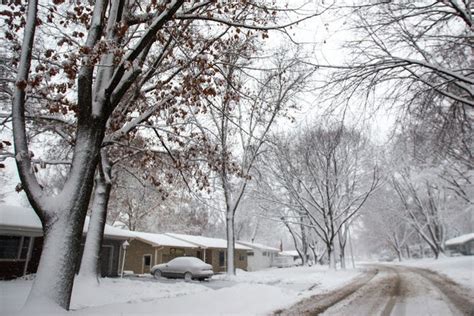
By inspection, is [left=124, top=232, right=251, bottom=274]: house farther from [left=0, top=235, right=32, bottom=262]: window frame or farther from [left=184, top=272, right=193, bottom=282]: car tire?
[left=0, top=235, right=32, bottom=262]: window frame

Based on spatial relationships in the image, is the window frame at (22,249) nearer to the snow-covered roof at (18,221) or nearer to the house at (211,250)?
the snow-covered roof at (18,221)

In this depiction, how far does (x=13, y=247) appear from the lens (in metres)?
17.8

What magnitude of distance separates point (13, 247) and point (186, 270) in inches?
429

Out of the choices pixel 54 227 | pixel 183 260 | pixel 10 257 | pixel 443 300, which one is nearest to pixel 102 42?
pixel 54 227

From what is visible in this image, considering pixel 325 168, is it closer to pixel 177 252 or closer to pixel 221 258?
A: pixel 177 252

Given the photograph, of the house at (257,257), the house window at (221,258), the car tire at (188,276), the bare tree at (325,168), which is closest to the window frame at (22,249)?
the car tire at (188,276)

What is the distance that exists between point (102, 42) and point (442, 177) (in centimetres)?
2898

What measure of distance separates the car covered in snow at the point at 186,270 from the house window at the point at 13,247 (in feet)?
31.6

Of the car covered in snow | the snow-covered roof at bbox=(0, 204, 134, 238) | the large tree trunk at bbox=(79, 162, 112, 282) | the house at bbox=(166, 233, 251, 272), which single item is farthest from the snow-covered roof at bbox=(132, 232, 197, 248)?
the large tree trunk at bbox=(79, 162, 112, 282)

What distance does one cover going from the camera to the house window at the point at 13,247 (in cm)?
1733

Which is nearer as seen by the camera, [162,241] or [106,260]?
[106,260]

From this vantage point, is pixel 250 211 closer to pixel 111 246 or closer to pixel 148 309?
pixel 111 246

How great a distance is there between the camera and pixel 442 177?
26594mm

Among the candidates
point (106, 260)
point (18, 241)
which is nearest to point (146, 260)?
point (106, 260)
